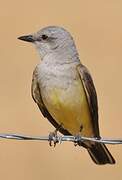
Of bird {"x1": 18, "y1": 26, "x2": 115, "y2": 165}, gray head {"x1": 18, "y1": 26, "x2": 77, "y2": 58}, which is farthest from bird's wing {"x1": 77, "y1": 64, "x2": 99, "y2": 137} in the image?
gray head {"x1": 18, "y1": 26, "x2": 77, "y2": 58}

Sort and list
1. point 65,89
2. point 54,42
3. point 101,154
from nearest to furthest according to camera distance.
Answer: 1. point 65,89
2. point 101,154
3. point 54,42

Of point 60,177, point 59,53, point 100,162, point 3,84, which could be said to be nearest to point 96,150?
point 100,162

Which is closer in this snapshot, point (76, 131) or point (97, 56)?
point (76, 131)

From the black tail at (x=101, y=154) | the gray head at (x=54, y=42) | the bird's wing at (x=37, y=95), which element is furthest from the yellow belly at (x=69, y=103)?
the gray head at (x=54, y=42)

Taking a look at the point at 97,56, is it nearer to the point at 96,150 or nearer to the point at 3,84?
the point at 3,84

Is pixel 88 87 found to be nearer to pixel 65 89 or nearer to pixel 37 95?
pixel 65 89

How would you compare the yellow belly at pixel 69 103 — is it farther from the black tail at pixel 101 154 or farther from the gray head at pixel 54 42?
the gray head at pixel 54 42

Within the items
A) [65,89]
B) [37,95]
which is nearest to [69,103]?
[65,89]

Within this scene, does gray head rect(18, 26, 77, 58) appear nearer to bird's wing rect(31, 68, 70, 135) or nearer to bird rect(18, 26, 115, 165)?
bird rect(18, 26, 115, 165)
